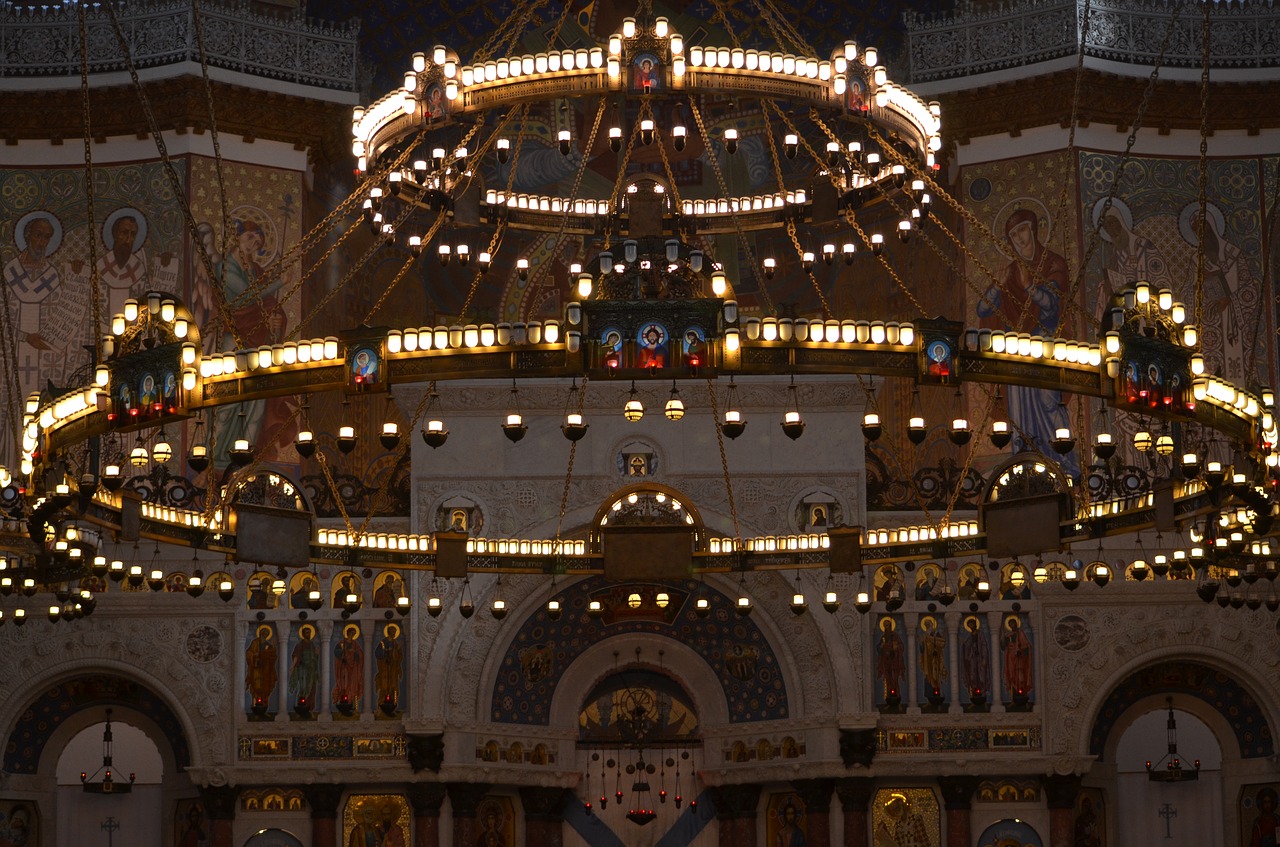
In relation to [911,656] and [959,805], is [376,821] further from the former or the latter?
[959,805]

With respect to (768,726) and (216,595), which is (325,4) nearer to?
(216,595)

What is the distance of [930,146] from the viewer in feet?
66.1

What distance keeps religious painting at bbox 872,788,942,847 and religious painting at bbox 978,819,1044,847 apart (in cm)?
70

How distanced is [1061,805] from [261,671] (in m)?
11.8

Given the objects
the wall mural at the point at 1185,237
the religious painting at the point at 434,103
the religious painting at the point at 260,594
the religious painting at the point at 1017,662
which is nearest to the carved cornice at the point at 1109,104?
the wall mural at the point at 1185,237

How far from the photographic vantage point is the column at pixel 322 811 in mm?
29797

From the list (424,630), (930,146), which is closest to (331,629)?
(424,630)

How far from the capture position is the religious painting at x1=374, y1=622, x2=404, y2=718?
30.0 meters

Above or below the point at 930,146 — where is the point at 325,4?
above

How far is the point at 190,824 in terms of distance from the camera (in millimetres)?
30562

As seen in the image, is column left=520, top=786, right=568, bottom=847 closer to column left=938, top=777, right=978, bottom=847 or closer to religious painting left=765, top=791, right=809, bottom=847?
religious painting left=765, top=791, right=809, bottom=847

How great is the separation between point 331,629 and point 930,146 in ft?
45.1

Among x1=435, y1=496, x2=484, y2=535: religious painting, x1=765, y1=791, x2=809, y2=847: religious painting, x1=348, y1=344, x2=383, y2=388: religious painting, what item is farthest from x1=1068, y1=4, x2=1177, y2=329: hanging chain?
x1=435, y1=496, x2=484, y2=535: religious painting

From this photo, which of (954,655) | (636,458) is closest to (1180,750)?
(954,655)
